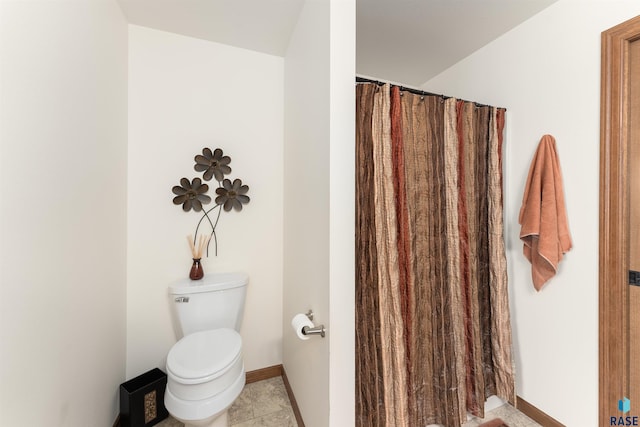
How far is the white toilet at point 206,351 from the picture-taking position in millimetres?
1201

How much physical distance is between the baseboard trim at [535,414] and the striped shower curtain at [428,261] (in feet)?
0.66

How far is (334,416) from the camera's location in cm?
109

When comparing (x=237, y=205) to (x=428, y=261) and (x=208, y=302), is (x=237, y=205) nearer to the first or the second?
(x=208, y=302)

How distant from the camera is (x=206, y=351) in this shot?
1357 millimetres

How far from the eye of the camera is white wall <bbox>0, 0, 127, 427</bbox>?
0.77 m

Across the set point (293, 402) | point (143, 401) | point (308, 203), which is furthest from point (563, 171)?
point (143, 401)

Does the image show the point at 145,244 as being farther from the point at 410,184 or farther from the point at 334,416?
the point at 410,184

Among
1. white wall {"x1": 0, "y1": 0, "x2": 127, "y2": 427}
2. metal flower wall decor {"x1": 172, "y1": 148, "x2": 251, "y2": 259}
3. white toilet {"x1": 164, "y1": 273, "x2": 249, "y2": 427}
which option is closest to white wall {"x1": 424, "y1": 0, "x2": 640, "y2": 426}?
white toilet {"x1": 164, "y1": 273, "x2": 249, "y2": 427}

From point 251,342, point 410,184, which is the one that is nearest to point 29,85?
point 410,184

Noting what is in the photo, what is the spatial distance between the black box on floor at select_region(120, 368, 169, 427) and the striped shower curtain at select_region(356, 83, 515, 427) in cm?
120

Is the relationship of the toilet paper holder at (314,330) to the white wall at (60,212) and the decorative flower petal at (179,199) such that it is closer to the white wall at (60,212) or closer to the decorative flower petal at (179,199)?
the white wall at (60,212)

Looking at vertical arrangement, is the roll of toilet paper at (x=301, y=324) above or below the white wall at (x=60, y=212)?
below

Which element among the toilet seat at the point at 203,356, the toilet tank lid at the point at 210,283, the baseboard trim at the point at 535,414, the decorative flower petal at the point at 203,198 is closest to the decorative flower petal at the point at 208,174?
the decorative flower petal at the point at 203,198

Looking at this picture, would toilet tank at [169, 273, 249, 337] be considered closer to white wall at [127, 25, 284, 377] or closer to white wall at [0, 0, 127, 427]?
white wall at [127, 25, 284, 377]
